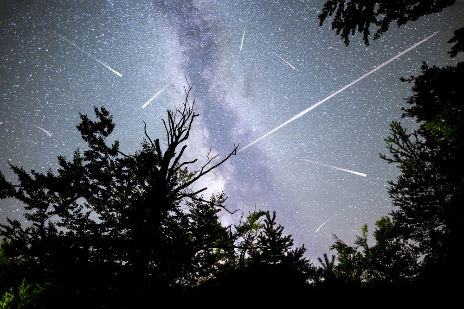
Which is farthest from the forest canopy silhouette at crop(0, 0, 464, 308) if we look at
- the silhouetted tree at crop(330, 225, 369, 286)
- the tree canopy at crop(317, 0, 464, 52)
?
the silhouetted tree at crop(330, 225, 369, 286)

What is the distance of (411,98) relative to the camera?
1266cm

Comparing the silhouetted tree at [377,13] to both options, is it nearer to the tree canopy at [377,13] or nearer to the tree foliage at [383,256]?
the tree canopy at [377,13]

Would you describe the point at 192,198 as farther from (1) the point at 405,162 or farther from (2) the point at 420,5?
(1) the point at 405,162

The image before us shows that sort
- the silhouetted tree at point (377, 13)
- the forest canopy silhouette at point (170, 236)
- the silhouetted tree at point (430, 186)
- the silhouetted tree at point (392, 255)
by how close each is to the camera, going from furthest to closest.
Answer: the silhouetted tree at point (392, 255), the silhouetted tree at point (430, 186), the silhouetted tree at point (377, 13), the forest canopy silhouette at point (170, 236)

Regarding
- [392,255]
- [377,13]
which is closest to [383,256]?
[392,255]

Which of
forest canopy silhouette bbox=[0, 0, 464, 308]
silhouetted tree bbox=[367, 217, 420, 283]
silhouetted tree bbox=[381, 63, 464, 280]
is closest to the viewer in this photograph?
forest canopy silhouette bbox=[0, 0, 464, 308]

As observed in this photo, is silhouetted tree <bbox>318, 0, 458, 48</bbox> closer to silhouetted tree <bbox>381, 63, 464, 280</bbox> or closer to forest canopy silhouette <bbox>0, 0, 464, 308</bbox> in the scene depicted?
forest canopy silhouette <bbox>0, 0, 464, 308</bbox>

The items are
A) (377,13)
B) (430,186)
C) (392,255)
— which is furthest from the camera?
(392,255)

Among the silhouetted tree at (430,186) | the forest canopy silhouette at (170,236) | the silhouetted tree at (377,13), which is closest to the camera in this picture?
the forest canopy silhouette at (170,236)

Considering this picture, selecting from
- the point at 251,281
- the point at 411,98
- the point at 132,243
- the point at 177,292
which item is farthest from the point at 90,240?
the point at 411,98

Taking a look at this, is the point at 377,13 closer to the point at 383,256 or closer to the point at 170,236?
the point at 170,236

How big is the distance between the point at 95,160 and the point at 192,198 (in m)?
4.62

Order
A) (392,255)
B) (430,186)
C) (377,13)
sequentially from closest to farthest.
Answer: (377,13) < (430,186) < (392,255)

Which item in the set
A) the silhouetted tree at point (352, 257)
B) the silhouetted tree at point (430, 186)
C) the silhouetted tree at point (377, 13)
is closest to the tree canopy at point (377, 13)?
the silhouetted tree at point (377, 13)
